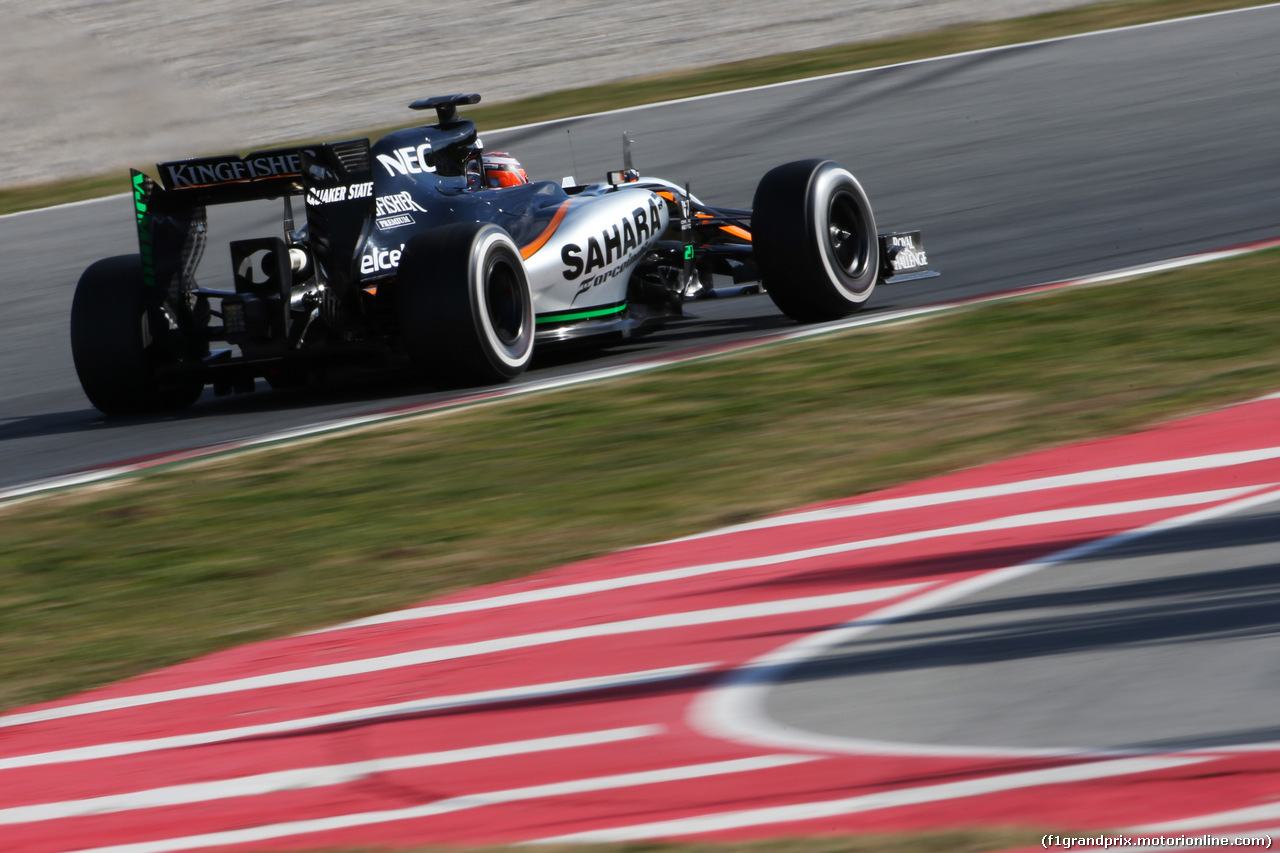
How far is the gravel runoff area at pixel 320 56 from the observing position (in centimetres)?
2314

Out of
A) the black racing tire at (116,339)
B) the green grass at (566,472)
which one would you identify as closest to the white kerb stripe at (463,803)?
the green grass at (566,472)

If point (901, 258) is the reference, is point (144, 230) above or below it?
above

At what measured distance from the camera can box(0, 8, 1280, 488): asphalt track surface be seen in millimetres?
10195

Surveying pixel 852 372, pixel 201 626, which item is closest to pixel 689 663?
pixel 201 626

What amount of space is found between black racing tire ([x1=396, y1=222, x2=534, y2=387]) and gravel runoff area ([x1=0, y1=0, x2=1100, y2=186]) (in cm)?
1368

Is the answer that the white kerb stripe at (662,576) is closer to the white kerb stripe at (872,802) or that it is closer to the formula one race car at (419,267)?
the white kerb stripe at (872,802)

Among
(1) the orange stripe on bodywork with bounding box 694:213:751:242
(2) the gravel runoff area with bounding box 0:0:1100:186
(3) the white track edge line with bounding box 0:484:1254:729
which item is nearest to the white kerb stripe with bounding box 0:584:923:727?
(3) the white track edge line with bounding box 0:484:1254:729

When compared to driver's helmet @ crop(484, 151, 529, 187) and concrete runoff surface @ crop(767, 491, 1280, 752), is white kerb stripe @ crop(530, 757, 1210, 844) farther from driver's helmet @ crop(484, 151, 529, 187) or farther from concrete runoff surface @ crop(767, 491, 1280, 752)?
driver's helmet @ crop(484, 151, 529, 187)

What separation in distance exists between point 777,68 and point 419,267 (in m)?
13.9

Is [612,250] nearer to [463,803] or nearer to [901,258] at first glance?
[901,258]

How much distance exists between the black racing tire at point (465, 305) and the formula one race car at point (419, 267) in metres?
0.01

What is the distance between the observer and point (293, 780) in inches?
163

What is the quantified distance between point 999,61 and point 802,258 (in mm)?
11308

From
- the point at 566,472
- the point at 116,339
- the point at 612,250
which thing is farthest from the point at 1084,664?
the point at 116,339
